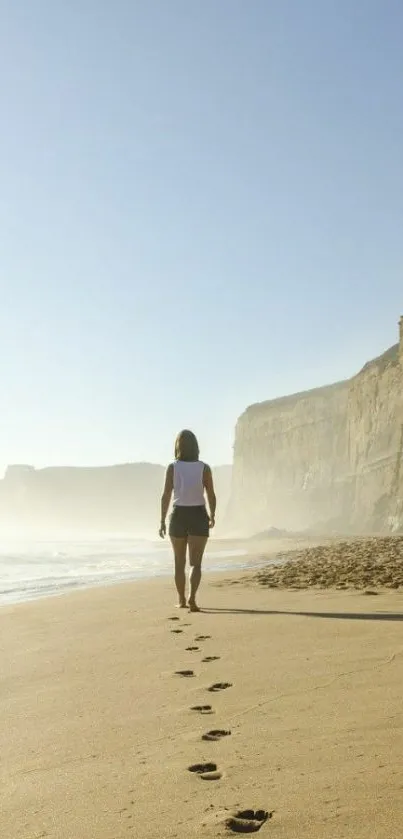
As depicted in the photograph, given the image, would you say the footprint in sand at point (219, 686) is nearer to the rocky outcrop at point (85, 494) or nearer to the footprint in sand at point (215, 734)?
the footprint in sand at point (215, 734)

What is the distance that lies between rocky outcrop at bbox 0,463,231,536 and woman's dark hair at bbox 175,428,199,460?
148655 mm

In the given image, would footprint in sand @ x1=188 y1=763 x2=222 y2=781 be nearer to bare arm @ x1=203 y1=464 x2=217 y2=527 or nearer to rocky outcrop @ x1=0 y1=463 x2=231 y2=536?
bare arm @ x1=203 y1=464 x2=217 y2=527

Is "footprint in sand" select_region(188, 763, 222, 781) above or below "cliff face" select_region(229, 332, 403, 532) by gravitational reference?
below

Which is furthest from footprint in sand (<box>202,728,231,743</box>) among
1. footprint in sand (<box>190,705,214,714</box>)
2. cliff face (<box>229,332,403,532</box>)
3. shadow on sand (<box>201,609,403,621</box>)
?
cliff face (<box>229,332,403,532</box>)

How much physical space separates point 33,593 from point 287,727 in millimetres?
7856

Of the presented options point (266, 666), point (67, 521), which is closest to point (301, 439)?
point (266, 666)

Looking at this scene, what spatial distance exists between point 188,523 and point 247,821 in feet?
17.9

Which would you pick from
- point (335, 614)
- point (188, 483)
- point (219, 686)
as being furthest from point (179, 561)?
point (219, 686)

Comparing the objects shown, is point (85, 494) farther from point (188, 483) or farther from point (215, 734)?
point (215, 734)

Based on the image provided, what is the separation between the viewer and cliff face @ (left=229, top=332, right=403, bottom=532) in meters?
43.4

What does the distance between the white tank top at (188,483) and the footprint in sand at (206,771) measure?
16.6ft

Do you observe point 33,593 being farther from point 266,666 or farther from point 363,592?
point 266,666

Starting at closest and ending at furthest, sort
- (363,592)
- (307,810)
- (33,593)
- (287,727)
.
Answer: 1. (307,810)
2. (287,727)
3. (363,592)
4. (33,593)

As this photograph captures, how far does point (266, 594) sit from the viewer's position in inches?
321
